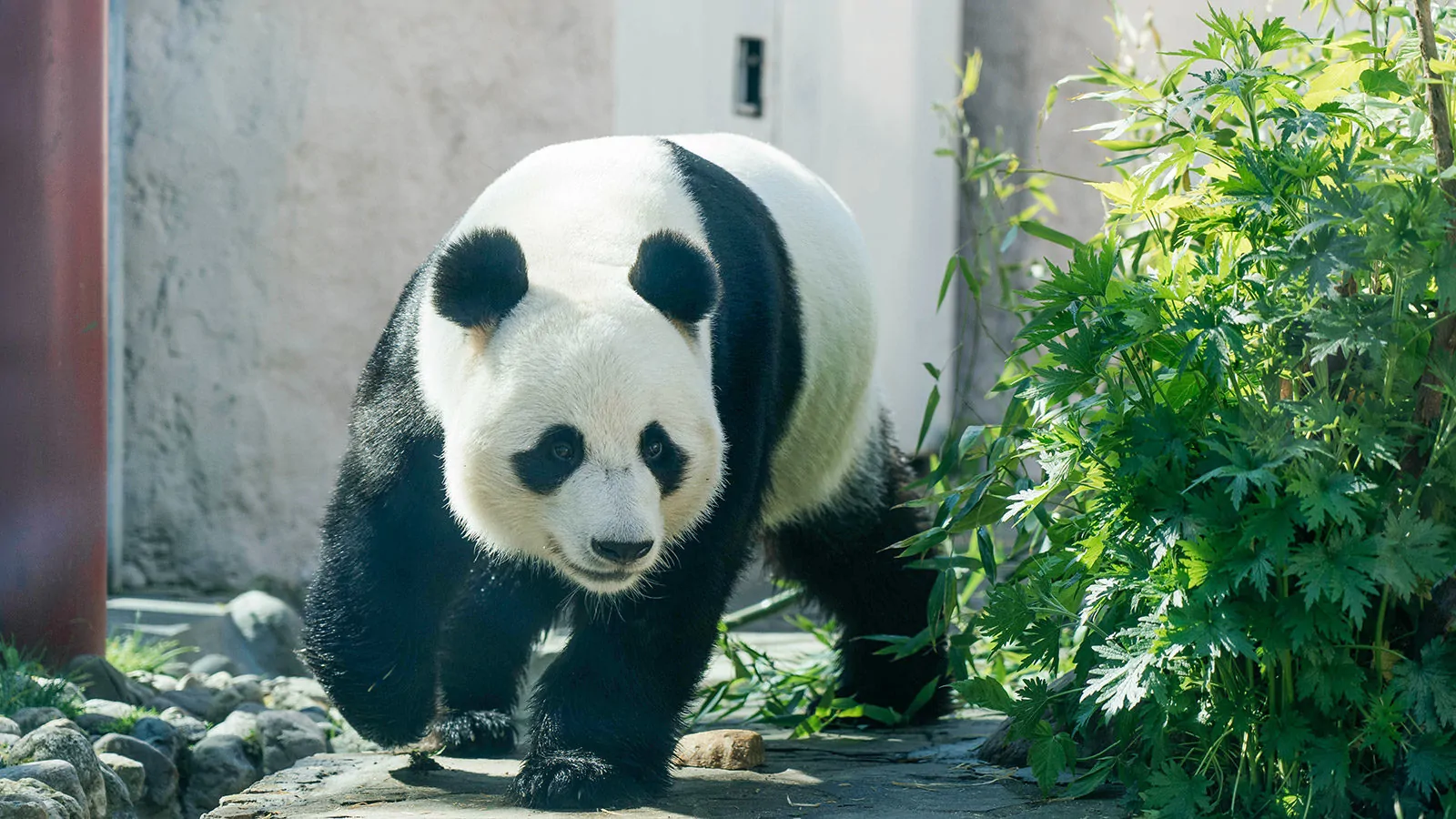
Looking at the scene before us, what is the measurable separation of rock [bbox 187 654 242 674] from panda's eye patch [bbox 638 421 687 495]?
2.59m

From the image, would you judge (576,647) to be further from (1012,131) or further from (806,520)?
(1012,131)

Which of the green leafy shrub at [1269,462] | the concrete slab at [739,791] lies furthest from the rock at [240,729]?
the green leafy shrub at [1269,462]

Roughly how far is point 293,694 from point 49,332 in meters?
1.28

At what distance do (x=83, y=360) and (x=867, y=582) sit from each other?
2.29 metres

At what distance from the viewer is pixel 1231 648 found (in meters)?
2.22

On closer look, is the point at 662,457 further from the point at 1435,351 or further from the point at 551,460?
the point at 1435,351

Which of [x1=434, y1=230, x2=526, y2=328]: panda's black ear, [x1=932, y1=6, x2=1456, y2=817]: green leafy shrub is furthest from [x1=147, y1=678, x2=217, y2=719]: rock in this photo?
[x1=932, y1=6, x2=1456, y2=817]: green leafy shrub

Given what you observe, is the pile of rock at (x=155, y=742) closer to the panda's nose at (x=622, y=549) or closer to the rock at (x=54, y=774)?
the rock at (x=54, y=774)

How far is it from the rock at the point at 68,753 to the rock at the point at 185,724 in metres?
0.57

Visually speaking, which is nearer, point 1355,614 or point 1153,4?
point 1355,614

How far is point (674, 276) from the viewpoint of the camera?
2.77 metres

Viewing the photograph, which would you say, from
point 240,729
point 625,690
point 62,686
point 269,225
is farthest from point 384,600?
point 269,225

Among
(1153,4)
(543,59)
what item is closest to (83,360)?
(543,59)

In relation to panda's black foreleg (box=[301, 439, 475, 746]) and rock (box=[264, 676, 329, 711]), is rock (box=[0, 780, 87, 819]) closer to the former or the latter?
panda's black foreleg (box=[301, 439, 475, 746])
